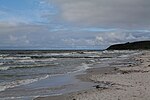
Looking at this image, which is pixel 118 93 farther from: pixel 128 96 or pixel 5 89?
pixel 5 89

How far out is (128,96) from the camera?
41.0ft

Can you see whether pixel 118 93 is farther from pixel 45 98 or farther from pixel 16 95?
pixel 16 95

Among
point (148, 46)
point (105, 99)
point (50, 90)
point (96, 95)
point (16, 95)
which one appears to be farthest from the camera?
point (148, 46)

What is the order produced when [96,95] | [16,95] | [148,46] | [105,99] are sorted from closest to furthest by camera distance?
[105,99] → [96,95] → [16,95] → [148,46]

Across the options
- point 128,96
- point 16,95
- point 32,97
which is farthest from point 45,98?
point 128,96

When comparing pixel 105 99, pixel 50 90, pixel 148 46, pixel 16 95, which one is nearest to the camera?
pixel 105 99

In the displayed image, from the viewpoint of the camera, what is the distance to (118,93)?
13406mm

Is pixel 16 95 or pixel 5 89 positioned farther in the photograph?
pixel 5 89

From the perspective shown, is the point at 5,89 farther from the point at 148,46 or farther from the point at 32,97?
the point at 148,46

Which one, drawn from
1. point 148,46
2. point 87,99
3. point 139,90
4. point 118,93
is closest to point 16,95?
point 87,99

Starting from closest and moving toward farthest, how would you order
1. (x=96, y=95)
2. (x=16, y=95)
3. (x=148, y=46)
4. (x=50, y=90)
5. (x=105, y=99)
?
(x=105, y=99) → (x=96, y=95) → (x=16, y=95) → (x=50, y=90) → (x=148, y=46)

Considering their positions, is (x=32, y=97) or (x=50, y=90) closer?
(x=32, y=97)

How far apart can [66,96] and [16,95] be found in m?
2.52

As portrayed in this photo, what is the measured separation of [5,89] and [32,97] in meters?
3.26
